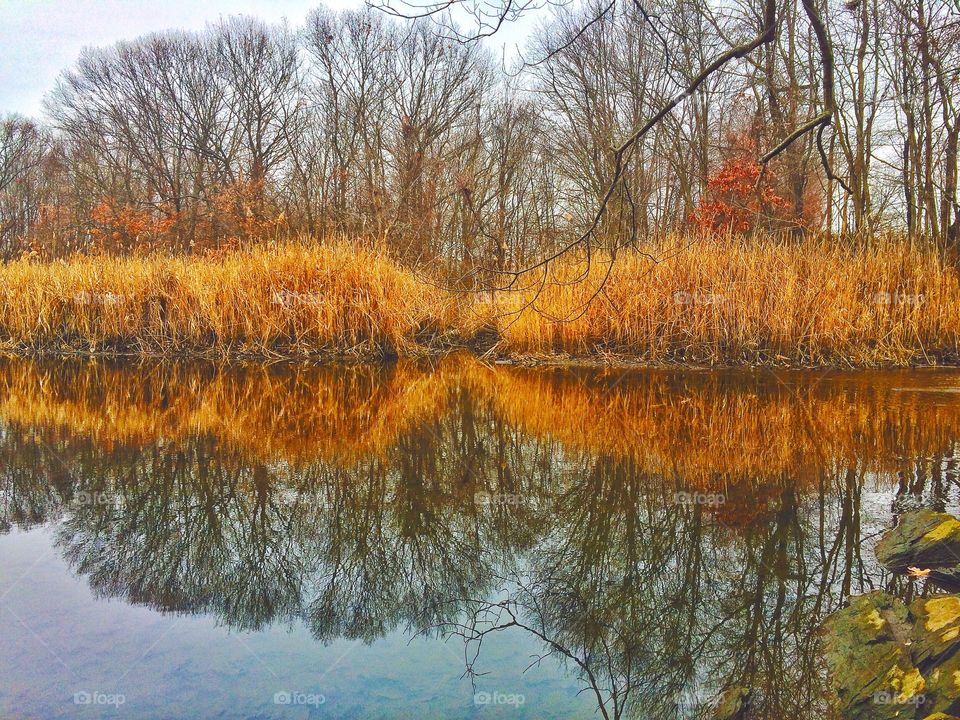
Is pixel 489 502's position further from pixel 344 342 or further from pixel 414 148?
pixel 414 148

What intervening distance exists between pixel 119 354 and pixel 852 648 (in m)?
9.17

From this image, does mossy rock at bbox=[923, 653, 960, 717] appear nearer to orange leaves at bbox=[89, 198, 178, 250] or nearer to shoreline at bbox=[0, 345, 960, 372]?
shoreline at bbox=[0, 345, 960, 372]

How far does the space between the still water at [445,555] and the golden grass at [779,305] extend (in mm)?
2287

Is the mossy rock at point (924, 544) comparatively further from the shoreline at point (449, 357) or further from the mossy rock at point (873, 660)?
the shoreline at point (449, 357)

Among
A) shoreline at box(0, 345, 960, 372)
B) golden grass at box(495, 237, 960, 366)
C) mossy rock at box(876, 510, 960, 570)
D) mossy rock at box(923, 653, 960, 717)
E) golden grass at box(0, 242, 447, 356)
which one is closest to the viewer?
mossy rock at box(923, 653, 960, 717)

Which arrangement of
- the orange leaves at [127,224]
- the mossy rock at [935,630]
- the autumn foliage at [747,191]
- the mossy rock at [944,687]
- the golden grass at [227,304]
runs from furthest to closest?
the orange leaves at [127,224], the autumn foliage at [747,191], the golden grass at [227,304], the mossy rock at [935,630], the mossy rock at [944,687]

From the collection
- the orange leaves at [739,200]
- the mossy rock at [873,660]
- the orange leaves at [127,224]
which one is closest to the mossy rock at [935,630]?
the mossy rock at [873,660]

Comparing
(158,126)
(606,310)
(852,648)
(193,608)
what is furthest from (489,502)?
(158,126)

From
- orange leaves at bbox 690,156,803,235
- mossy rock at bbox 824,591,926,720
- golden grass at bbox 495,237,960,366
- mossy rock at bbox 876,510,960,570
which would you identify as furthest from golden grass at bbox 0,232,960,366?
orange leaves at bbox 690,156,803,235

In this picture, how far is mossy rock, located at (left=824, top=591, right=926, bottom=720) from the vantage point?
1638 millimetres

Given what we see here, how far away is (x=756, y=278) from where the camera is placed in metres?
7.14

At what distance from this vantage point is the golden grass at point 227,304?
819 centimetres

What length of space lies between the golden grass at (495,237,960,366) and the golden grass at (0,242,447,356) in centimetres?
212

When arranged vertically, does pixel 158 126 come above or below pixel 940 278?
above
